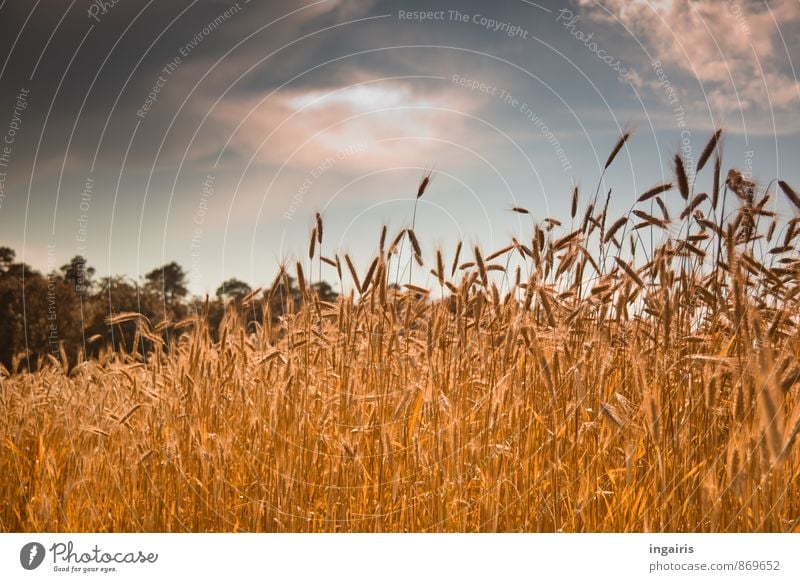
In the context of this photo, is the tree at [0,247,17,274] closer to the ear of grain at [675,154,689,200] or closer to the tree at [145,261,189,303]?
the tree at [145,261,189,303]

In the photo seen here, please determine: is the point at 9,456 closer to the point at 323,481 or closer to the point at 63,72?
the point at 323,481

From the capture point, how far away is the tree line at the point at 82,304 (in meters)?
2.65

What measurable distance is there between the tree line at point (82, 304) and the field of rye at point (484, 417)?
0.24 m

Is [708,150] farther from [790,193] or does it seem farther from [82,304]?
[82,304]

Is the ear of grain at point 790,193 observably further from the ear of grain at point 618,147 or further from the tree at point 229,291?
the tree at point 229,291

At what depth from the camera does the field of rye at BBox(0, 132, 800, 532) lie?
6.44 ft

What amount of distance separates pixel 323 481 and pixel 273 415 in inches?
14.6
